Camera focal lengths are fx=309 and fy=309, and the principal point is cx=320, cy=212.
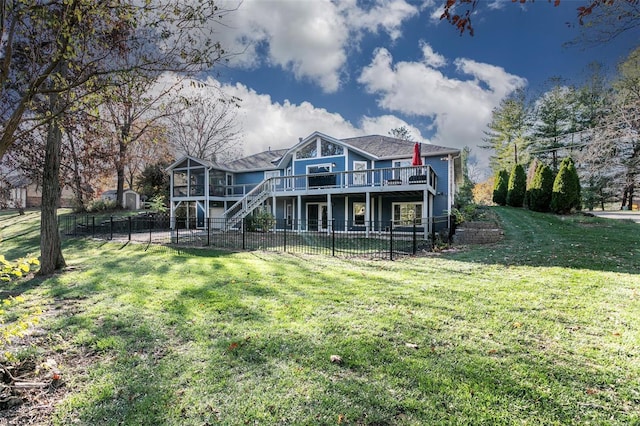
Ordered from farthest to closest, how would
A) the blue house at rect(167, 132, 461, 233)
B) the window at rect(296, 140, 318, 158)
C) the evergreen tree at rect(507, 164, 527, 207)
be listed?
1. the evergreen tree at rect(507, 164, 527, 207)
2. the window at rect(296, 140, 318, 158)
3. the blue house at rect(167, 132, 461, 233)

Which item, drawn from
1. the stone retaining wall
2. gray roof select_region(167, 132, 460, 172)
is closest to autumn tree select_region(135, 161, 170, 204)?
gray roof select_region(167, 132, 460, 172)

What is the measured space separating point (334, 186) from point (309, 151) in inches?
160

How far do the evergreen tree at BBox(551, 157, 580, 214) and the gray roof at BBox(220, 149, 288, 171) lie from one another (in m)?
17.9

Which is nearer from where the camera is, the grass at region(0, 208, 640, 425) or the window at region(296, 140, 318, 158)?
the grass at region(0, 208, 640, 425)

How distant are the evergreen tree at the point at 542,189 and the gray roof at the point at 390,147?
679cm

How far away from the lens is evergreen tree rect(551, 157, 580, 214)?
17.4 m

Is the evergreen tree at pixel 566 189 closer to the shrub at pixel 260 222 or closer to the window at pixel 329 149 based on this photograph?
the window at pixel 329 149

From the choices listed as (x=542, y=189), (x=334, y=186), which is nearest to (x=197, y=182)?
(x=334, y=186)

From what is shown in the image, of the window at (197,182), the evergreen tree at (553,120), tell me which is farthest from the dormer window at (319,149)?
the evergreen tree at (553,120)

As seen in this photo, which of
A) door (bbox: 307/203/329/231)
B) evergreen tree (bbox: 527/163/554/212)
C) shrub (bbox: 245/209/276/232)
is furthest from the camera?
door (bbox: 307/203/329/231)

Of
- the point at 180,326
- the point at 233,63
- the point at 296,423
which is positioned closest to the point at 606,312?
the point at 296,423

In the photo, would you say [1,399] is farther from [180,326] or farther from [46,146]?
[46,146]

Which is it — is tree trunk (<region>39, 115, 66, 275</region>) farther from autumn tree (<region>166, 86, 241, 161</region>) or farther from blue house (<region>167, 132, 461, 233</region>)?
autumn tree (<region>166, 86, 241, 161</region>)

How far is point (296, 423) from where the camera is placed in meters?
2.26
